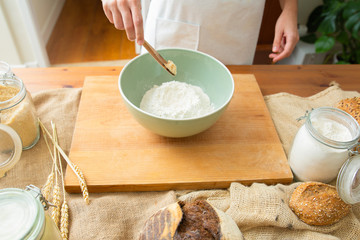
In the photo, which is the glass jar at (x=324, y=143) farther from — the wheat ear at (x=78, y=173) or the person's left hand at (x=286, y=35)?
the wheat ear at (x=78, y=173)

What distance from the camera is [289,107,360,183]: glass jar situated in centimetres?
69

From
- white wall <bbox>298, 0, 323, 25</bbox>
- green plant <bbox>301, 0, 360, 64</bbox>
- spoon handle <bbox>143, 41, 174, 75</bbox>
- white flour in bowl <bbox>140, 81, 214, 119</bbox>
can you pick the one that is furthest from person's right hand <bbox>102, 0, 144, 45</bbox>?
white wall <bbox>298, 0, 323, 25</bbox>

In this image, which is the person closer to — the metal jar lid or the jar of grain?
the jar of grain

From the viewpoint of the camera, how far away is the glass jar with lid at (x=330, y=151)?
0.64 meters

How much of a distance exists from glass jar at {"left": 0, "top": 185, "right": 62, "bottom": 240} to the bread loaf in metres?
0.19

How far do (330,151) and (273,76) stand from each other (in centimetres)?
52

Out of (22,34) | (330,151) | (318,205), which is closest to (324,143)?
(330,151)

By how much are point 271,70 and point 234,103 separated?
296 millimetres

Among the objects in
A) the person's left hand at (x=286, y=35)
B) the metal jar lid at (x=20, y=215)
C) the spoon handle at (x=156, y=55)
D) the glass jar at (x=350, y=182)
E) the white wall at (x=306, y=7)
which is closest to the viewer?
the metal jar lid at (x=20, y=215)

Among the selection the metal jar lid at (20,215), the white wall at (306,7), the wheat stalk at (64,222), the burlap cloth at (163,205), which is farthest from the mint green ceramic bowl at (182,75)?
the white wall at (306,7)

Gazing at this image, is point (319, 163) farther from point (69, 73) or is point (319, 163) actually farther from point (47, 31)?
point (47, 31)

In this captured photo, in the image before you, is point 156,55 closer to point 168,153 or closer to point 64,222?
point 168,153

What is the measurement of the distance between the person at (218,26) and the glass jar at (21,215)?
0.77 m

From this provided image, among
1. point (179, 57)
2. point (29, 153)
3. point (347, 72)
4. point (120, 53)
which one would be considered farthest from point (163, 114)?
point (120, 53)
